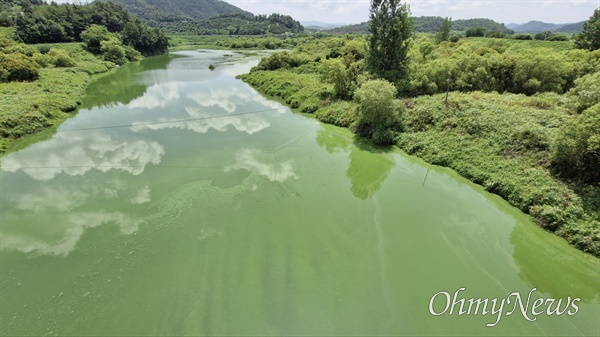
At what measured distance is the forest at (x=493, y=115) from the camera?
13.6 metres

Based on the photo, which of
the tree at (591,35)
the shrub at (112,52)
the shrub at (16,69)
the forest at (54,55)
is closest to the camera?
the forest at (54,55)

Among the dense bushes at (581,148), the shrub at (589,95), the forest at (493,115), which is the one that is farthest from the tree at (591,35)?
the dense bushes at (581,148)

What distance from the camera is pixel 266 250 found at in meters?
11.5

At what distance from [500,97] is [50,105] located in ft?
134

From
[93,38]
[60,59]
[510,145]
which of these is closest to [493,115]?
[510,145]

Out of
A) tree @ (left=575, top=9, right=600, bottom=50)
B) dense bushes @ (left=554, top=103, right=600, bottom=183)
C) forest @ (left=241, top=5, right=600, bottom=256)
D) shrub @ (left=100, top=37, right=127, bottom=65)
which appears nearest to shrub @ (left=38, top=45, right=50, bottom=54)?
shrub @ (left=100, top=37, right=127, bottom=65)

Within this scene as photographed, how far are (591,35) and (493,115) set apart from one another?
35143 millimetres

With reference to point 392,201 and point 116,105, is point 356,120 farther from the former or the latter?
point 116,105

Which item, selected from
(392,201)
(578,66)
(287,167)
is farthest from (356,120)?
(578,66)

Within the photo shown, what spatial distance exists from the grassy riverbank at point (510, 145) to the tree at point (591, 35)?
16446 mm

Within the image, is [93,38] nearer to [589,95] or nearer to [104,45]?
[104,45]

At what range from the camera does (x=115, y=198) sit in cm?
1462

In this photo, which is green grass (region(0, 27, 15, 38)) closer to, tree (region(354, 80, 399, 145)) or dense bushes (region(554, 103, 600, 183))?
tree (region(354, 80, 399, 145))
